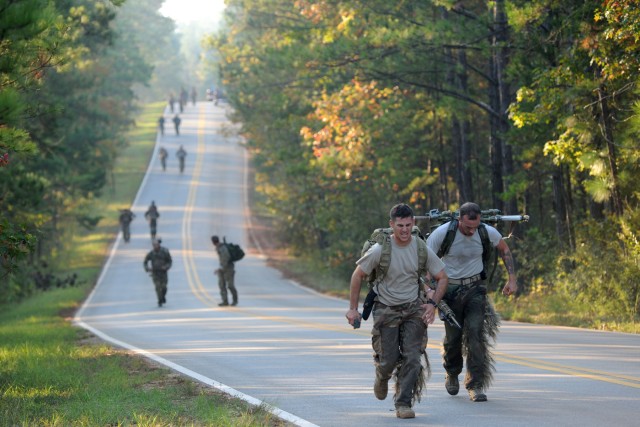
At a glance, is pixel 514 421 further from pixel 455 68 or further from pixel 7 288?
pixel 7 288

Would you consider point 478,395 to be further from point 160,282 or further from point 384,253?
point 160,282

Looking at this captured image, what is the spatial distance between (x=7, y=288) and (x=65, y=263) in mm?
14125

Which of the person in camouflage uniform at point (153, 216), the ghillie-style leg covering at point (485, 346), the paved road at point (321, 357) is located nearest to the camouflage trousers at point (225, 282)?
the paved road at point (321, 357)

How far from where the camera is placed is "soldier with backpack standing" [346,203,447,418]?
9883mm

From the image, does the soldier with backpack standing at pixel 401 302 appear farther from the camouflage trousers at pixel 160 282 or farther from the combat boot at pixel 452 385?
the camouflage trousers at pixel 160 282

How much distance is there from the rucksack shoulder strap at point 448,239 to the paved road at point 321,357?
1357 mm

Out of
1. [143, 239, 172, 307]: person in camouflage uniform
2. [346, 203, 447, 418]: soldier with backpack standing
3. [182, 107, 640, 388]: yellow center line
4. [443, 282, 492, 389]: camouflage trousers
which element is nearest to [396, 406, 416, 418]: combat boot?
[346, 203, 447, 418]: soldier with backpack standing

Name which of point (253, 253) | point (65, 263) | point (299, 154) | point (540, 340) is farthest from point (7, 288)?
point (540, 340)

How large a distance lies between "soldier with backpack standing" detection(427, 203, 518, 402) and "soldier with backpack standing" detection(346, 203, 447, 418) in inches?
37.8

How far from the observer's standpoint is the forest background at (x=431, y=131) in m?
18.7

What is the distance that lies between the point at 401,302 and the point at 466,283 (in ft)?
4.28

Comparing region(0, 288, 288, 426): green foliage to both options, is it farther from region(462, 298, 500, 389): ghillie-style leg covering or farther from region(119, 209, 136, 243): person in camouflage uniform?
region(119, 209, 136, 243): person in camouflage uniform

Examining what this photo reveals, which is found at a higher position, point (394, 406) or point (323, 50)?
point (323, 50)

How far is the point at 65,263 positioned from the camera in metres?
48.6
